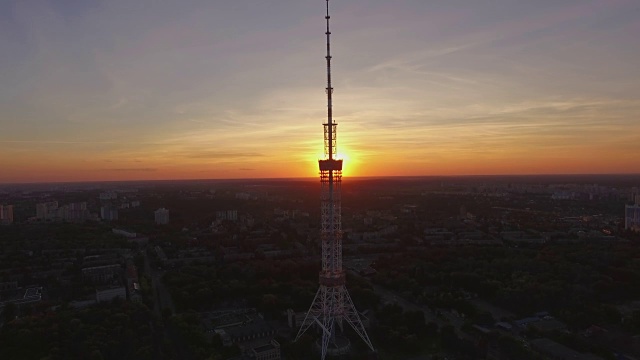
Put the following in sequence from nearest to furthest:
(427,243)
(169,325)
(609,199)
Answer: (169,325), (427,243), (609,199)

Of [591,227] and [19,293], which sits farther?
[591,227]

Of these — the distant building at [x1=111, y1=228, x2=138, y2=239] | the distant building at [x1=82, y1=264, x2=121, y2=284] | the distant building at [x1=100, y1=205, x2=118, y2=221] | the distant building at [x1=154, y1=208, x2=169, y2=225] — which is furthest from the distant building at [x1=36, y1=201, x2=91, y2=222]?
the distant building at [x1=82, y1=264, x2=121, y2=284]

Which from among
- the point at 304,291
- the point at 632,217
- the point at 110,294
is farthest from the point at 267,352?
the point at 632,217

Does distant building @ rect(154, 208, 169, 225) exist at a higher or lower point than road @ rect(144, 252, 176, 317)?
higher

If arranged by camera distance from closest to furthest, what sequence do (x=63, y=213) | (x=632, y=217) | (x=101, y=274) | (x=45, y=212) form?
(x=101, y=274), (x=632, y=217), (x=63, y=213), (x=45, y=212)

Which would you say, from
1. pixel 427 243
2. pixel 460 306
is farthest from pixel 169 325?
pixel 427 243

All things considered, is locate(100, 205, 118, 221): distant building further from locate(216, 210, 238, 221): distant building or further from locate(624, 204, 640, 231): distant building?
locate(624, 204, 640, 231): distant building

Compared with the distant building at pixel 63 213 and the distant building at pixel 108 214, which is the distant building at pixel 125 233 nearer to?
the distant building at pixel 108 214

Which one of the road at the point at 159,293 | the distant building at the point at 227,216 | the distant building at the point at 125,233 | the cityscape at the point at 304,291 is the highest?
the distant building at the point at 227,216

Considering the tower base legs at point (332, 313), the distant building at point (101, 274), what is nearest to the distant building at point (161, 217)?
the distant building at point (101, 274)

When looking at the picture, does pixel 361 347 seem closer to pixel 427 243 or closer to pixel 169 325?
pixel 169 325

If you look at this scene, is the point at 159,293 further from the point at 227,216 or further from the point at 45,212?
the point at 45,212
